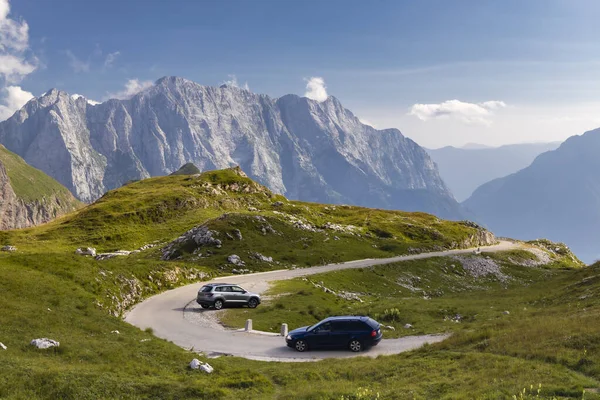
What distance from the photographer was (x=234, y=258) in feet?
227

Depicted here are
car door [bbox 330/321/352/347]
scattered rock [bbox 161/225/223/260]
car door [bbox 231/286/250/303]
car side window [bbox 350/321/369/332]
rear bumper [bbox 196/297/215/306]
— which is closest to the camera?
car door [bbox 330/321/352/347]

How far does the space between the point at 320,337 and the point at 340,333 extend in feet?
4.80

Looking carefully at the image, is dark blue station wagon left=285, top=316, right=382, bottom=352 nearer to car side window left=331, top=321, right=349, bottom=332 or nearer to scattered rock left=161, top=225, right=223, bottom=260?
car side window left=331, top=321, right=349, bottom=332

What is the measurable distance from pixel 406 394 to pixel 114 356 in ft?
48.4

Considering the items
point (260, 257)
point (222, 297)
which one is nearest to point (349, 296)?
point (222, 297)

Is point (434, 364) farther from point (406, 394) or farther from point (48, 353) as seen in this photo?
point (48, 353)

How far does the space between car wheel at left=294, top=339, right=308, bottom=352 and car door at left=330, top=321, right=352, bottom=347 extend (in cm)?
192

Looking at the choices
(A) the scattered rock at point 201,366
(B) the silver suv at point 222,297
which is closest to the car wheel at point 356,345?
(A) the scattered rock at point 201,366

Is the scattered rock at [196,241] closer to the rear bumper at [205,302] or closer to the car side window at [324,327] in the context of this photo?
the rear bumper at [205,302]

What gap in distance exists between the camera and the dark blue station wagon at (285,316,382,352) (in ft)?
96.0

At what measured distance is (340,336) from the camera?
29.4 m

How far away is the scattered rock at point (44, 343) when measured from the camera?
69.4 ft

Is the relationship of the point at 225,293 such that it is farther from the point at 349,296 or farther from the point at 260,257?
the point at 260,257

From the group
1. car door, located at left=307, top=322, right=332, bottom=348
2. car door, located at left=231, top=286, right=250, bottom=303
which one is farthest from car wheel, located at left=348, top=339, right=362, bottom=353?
car door, located at left=231, top=286, right=250, bottom=303
